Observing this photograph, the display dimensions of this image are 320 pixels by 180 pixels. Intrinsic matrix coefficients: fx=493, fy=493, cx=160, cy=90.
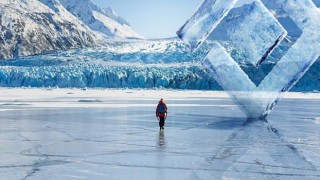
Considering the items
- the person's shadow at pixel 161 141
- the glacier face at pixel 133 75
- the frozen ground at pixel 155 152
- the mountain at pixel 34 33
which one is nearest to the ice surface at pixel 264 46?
the frozen ground at pixel 155 152

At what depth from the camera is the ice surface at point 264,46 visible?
15867 millimetres

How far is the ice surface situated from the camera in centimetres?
1587

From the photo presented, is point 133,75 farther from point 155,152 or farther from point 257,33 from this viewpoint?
point 155,152

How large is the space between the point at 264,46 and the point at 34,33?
14890 centimetres

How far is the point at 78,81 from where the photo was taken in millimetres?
63562

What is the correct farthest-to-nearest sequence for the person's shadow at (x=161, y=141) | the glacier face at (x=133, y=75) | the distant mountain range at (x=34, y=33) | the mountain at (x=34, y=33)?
the mountain at (x=34, y=33)
the distant mountain range at (x=34, y=33)
the glacier face at (x=133, y=75)
the person's shadow at (x=161, y=141)

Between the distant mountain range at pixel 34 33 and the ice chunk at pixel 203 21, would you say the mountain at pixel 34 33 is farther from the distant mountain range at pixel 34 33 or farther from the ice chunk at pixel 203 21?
the ice chunk at pixel 203 21

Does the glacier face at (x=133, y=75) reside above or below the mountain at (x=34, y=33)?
below

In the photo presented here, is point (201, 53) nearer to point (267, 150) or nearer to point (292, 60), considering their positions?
point (292, 60)

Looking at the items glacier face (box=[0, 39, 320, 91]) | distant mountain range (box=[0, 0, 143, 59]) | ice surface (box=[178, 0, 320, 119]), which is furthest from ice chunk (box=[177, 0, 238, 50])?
distant mountain range (box=[0, 0, 143, 59])

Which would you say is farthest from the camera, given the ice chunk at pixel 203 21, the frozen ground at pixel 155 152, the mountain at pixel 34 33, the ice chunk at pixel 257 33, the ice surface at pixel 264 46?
the mountain at pixel 34 33

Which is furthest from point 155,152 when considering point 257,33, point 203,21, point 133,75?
point 133,75

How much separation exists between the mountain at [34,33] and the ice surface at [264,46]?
138 metres

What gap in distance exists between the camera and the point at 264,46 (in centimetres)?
1606
